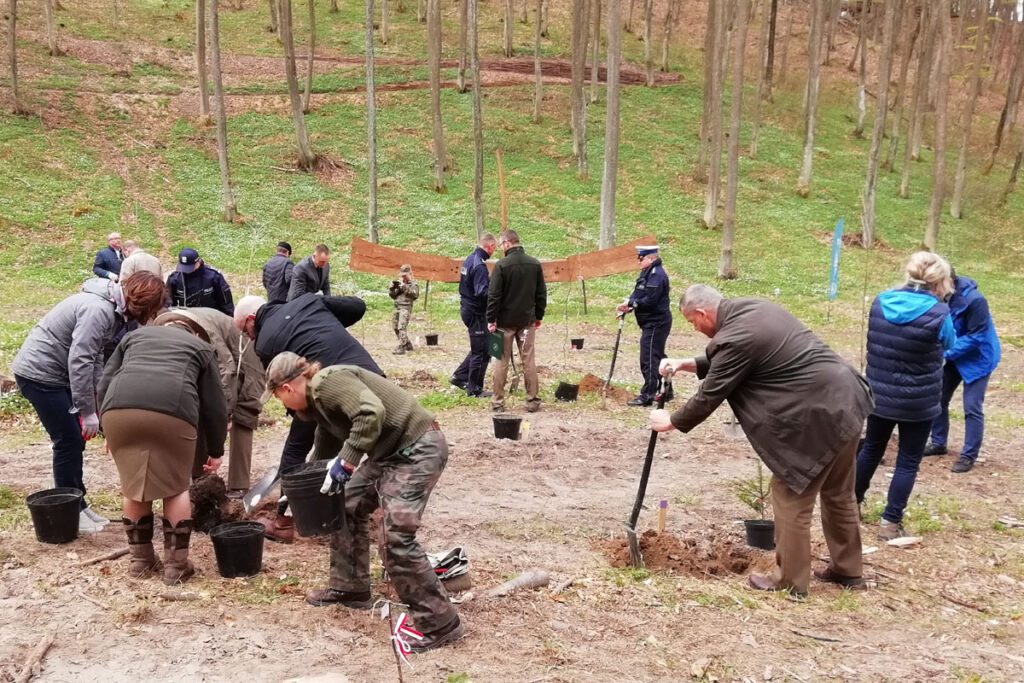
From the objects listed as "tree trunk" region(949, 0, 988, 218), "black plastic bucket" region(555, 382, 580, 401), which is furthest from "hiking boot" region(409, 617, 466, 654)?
"tree trunk" region(949, 0, 988, 218)

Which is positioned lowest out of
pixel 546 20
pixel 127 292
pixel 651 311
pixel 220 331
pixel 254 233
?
pixel 254 233

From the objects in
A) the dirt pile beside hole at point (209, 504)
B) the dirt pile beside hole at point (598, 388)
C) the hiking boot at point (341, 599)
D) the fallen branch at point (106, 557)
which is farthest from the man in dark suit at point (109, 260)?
the hiking boot at point (341, 599)

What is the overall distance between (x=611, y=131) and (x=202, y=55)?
1417cm

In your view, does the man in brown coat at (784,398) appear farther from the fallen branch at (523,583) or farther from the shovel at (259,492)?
the shovel at (259,492)

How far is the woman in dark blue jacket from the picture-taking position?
5570 mm

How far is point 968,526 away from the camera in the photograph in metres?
6.61

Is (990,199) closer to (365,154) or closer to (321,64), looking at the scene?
(365,154)

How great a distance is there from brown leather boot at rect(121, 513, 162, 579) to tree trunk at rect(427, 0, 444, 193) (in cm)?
2349

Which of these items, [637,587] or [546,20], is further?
[546,20]

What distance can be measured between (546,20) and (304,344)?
44.4 meters

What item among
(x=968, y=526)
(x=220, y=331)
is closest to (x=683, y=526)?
(x=968, y=526)

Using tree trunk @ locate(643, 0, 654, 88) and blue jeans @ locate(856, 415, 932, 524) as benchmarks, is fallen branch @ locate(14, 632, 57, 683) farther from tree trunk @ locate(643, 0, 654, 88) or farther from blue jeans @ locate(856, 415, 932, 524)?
tree trunk @ locate(643, 0, 654, 88)

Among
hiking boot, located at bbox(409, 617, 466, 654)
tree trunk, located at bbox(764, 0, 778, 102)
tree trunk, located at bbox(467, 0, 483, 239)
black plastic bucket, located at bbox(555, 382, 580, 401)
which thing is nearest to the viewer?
hiking boot, located at bbox(409, 617, 466, 654)

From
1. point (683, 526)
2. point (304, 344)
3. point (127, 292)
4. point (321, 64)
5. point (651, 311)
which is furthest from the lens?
point (321, 64)
